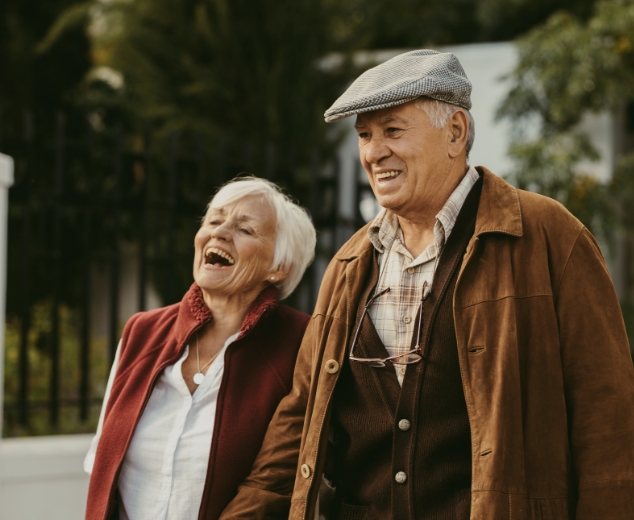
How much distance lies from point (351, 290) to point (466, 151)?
0.50 metres

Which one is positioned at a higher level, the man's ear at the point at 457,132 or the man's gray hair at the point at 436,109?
the man's gray hair at the point at 436,109

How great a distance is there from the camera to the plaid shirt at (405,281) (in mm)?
2191

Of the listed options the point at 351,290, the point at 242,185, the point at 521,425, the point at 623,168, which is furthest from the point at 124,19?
the point at 521,425

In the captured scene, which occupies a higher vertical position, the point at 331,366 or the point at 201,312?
the point at 201,312

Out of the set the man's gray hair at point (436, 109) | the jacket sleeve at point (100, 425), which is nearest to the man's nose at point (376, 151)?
the man's gray hair at point (436, 109)

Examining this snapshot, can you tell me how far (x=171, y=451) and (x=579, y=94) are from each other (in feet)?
19.2

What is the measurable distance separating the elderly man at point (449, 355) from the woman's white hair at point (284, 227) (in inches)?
13.9

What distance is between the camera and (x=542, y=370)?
Result: 1983mm

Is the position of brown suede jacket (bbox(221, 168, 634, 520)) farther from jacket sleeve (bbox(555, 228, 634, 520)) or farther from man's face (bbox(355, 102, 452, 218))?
man's face (bbox(355, 102, 452, 218))

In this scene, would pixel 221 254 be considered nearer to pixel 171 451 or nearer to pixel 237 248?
pixel 237 248

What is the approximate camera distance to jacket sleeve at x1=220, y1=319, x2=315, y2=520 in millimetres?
2416

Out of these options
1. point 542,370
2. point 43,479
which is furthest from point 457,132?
point 43,479

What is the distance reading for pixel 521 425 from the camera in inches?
77.3

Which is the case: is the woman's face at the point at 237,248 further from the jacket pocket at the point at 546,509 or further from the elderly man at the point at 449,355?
the jacket pocket at the point at 546,509
